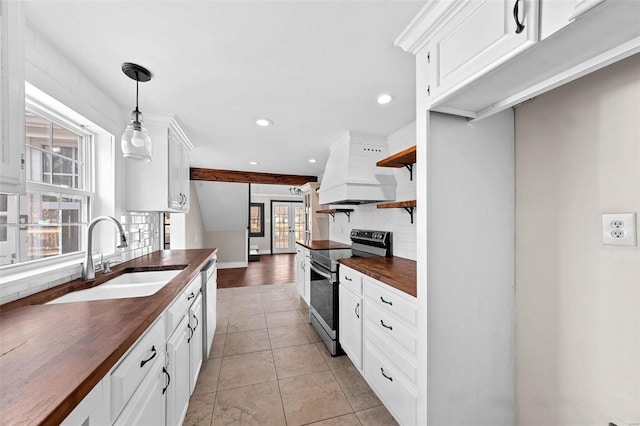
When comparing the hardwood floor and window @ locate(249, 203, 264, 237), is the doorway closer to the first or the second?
window @ locate(249, 203, 264, 237)

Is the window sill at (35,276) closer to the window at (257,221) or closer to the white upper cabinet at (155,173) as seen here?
the white upper cabinet at (155,173)

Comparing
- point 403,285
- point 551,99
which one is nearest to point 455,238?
point 403,285

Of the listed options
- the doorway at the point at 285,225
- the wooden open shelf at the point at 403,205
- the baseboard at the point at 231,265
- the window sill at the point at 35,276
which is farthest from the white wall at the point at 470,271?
the doorway at the point at 285,225

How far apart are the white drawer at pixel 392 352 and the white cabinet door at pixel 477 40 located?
1387mm

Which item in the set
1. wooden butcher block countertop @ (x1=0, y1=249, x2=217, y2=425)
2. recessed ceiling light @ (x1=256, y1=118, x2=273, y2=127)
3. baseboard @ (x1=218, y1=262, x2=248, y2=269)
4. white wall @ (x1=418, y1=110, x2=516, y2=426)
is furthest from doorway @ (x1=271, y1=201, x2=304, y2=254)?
white wall @ (x1=418, y1=110, x2=516, y2=426)

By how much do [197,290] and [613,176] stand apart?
2.39 meters

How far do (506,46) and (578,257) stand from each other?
0.91m

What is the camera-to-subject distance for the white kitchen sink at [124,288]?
55.0 inches

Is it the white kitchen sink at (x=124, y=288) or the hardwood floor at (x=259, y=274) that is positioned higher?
the white kitchen sink at (x=124, y=288)

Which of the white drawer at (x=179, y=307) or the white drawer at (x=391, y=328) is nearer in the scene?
the white drawer at (x=179, y=307)

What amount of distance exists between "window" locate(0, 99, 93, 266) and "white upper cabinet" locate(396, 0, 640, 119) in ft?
6.93

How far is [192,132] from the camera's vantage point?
8.84 feet

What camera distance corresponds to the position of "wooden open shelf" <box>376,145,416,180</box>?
197cm

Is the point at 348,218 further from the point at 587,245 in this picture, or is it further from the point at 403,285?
the point at 587,245
